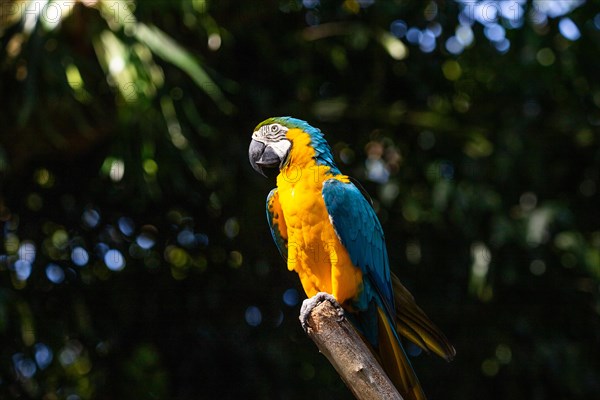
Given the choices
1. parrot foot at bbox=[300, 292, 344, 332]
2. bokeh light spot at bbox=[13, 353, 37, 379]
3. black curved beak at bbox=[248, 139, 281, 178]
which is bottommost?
bokeh light spot at bbox=[13, 353, 37, 379]

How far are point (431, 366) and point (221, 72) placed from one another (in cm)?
133

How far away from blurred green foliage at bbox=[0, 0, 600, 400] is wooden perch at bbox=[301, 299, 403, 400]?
1.31m

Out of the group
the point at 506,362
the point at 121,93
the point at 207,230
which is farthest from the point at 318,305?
the point at 506,362

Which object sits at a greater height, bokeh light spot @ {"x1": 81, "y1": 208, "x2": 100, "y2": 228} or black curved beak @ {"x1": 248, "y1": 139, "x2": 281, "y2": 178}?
black curved beak @ {"x1": 248, "y1": 139, "x2": 281, "y2": 178}

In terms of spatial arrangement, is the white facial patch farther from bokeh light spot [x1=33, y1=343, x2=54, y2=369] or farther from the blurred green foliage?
bokeh light spot [x1=33, y1=343, x2=54, y2=369]

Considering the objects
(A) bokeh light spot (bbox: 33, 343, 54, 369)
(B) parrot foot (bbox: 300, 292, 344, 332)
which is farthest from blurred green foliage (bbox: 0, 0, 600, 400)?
(B) parrot foot (bbox: 300, 292, 344, 332)

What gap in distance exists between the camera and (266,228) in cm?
265

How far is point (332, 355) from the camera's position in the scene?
127cm

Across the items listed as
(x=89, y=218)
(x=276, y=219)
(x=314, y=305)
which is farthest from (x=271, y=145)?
(x=89, y=218)

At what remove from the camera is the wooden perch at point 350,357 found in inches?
48.4

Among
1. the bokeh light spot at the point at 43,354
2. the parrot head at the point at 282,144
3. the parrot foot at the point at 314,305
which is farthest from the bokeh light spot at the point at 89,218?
the parrot foot at the point at 314,305

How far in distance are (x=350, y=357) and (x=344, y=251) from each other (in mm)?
276

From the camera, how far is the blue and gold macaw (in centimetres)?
146

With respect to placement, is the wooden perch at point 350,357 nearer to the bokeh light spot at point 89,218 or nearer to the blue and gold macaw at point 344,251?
the blue and gold macaw at point 344,251
